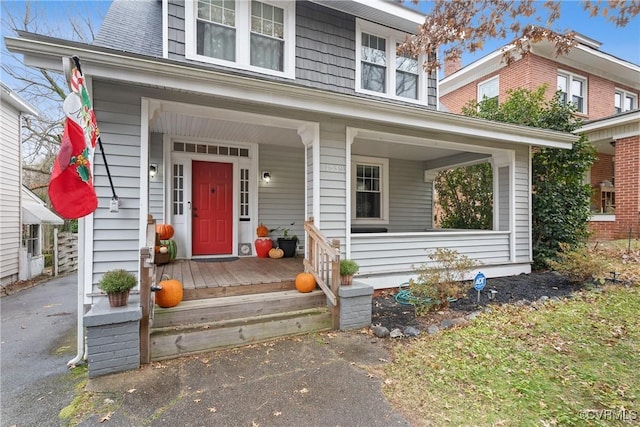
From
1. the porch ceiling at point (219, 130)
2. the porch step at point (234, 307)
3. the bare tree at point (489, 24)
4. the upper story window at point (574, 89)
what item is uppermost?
the upper story window at point (574, 89)

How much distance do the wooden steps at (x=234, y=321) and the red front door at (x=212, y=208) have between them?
8.09 feet

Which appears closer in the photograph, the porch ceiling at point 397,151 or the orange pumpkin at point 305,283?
the orange pumpkin at point 305,283

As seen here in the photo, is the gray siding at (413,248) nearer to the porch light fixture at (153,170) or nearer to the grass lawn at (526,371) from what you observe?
the grass lawn at (526,371)

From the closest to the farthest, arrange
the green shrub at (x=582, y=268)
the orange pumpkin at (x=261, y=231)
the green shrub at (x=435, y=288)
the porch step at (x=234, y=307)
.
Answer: the porch step at (x=234, y=307)
the green shrub at (x=435, y=288)
the green shrub at (x=582, y=268)
the orange pumpkin at (x=261, y=231)

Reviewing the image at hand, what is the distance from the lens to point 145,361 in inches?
121

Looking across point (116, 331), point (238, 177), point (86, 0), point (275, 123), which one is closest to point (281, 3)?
point (275, 123)

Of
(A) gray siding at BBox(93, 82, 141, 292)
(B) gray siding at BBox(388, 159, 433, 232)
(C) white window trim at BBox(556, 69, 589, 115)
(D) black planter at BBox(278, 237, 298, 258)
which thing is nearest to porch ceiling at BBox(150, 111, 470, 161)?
(A) gray siding at BBox(93, 82, 141, 292)

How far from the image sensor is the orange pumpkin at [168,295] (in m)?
3.47

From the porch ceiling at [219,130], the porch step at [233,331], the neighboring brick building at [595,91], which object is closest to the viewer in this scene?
the porch step at [233,331]

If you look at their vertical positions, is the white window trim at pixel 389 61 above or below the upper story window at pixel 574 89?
below

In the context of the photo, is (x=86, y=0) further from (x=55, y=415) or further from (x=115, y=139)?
(x=55, y=415)

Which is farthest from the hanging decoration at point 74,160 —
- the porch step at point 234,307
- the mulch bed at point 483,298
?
the mulch bed at point 483,298

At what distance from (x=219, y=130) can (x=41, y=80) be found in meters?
11.2

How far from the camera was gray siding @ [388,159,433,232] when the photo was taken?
8453 mm
